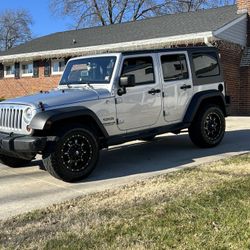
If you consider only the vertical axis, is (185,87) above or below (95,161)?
above

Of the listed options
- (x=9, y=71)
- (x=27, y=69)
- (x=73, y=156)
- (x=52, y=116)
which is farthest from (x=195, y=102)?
(x=9, y=71)

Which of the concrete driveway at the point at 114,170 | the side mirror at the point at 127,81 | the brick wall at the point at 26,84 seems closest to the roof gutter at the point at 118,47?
the brick wall at the point at 26,84

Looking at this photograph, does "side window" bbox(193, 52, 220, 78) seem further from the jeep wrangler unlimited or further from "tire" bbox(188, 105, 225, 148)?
"tire" bbox(188, 105, 225, 148)

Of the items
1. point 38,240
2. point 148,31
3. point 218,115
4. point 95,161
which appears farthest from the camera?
point 148,31

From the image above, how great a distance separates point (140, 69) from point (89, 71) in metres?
0.87

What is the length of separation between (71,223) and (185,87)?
14.1 feet

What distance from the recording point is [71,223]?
4.75 metres

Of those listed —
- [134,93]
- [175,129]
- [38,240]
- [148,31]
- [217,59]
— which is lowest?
[38,240]

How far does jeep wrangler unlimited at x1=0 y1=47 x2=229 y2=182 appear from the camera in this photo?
6.36 meters

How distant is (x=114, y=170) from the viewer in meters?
7.32

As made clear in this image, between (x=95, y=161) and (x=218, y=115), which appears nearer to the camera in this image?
(x=95, y=161)

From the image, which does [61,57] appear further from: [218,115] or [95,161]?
[95,161]

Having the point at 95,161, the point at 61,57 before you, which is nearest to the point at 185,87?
the point at 95,161

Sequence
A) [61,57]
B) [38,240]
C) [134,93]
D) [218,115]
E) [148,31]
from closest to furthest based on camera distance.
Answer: [38,240], [134,93], [218,115], [148,31], [61,57]
